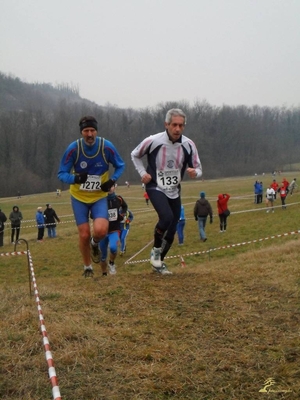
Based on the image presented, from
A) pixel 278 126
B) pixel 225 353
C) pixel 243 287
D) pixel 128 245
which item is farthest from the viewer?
pixel 278 126

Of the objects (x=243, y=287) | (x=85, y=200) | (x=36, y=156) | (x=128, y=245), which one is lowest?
(x=128, y=245)

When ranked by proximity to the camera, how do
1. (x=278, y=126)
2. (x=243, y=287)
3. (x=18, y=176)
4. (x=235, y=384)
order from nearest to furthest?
(x=235, y=384) < (x=243, y=287) < (x=18, y=176) < (x=278, y=126)

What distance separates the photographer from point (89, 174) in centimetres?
637

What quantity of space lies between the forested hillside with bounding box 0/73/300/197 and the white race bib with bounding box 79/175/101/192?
88304 millimetres

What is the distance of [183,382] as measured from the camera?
109 inches

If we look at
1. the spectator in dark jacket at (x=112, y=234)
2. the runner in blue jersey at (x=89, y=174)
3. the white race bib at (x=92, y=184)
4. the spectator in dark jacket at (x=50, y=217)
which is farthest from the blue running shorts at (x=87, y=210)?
the spectator in dark jacket at (x=50, y=217)

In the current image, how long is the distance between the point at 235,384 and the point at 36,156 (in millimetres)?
106510

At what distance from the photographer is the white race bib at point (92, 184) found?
20.9 feet

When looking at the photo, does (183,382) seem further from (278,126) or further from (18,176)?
(278,126)

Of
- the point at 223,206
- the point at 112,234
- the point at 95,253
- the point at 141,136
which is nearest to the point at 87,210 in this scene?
the point at 95,253

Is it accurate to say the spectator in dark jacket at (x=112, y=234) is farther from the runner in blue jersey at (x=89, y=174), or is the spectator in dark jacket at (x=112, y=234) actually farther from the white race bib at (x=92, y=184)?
the white race bib at (x=92, y=184)

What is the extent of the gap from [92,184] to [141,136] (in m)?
113

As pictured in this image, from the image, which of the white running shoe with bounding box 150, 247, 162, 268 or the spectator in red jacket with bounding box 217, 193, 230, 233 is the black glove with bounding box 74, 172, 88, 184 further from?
the spectator in red jacket with bounding box 217, 193, 230, 233

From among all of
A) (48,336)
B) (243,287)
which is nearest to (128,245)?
(243,287)
